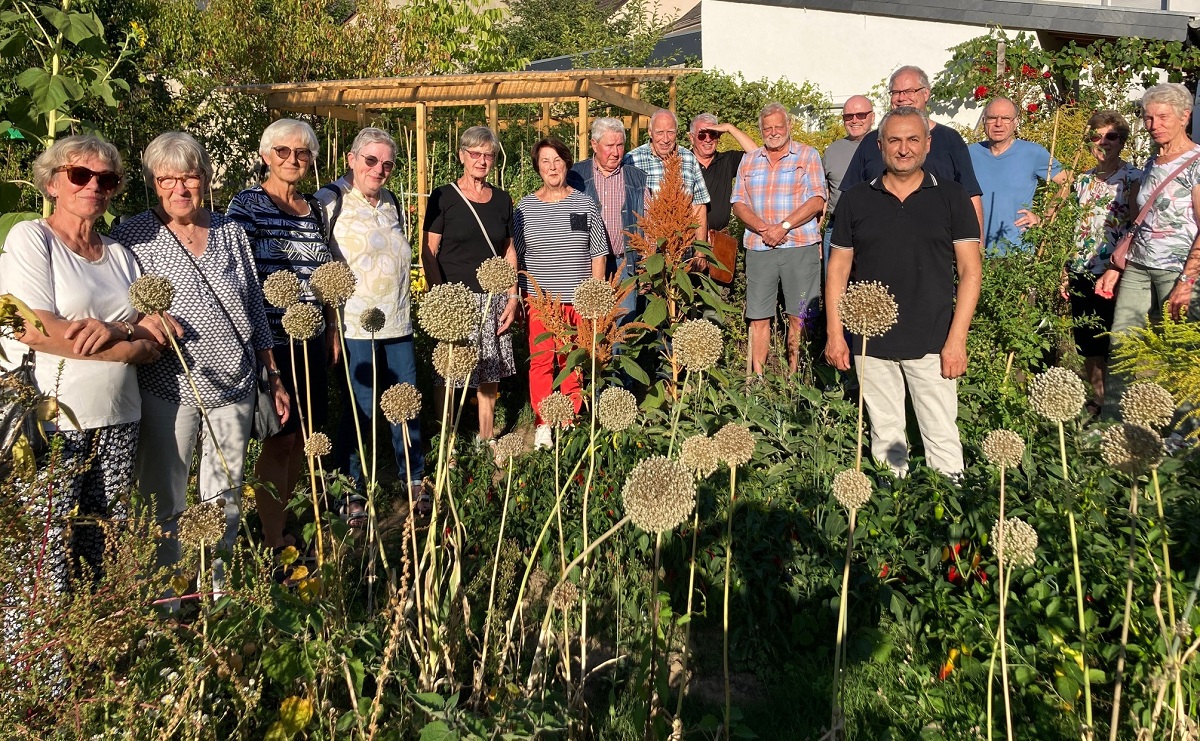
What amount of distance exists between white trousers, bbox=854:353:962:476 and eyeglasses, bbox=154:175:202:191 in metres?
2.71

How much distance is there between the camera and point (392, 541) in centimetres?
414

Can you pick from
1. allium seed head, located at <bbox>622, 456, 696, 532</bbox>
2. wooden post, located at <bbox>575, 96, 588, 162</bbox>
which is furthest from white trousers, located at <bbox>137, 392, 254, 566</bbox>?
wooden post, located at <bbox>575, 96, 588, 162</bbox>

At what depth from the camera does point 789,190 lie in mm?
5746

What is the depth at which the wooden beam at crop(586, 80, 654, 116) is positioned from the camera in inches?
370

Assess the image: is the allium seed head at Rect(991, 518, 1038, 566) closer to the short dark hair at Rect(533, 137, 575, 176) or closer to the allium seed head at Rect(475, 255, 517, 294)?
the allium seed head at Rect(475, 255, 517, 294)

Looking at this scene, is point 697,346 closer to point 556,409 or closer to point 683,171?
point 556,409

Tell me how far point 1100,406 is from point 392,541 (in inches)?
168

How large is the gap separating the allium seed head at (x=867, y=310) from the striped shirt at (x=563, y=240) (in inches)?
118

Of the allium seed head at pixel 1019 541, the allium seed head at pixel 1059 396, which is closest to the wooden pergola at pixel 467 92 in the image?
the allium seed head at pixel 1059 396

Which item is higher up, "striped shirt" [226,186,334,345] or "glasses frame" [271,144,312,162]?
"glasses frame" [271,144,312,162]

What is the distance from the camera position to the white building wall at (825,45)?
1444cm

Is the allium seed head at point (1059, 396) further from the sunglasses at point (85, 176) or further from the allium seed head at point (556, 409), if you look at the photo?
the sunglasses at point (85, 176)

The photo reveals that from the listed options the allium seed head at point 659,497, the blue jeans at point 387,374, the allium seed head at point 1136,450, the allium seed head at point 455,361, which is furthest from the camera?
the blue jeans at point 387,374

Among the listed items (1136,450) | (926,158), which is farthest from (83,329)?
(926,158)
